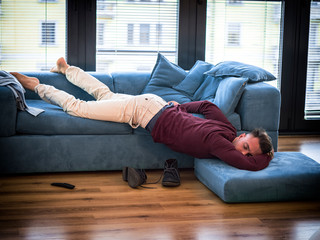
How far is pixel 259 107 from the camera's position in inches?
138

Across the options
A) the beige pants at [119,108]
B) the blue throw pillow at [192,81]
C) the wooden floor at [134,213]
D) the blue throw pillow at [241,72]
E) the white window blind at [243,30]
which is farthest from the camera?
the white window blind at [243,30]

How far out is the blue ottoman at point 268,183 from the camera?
2.69 metres

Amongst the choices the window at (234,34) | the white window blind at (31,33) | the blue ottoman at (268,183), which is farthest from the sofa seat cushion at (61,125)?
the window at (234,34)

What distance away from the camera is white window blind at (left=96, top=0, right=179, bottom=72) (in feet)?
14.9

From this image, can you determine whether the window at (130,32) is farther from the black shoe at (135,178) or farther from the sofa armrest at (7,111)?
the black shoe at (135,178)

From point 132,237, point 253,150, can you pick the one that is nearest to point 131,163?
point 253,150

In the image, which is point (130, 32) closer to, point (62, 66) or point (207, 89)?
point (62, 66)

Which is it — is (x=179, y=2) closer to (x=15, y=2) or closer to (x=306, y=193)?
(x=15, y=2)

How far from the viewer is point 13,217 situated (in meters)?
2.41

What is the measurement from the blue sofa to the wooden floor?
0.58ft

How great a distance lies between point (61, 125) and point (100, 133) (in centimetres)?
30

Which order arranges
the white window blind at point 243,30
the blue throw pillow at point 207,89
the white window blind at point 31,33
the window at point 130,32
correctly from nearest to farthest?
the blue throw pillow at point 207,89
the white window blind at point 31,33
the window at point 130,32
the white window blind at point 243,30

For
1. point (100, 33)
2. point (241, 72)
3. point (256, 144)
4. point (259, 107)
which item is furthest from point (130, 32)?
point (256, 144)

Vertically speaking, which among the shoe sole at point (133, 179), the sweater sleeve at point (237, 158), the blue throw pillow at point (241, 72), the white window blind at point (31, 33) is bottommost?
the shoe sole at point (133, 179)
